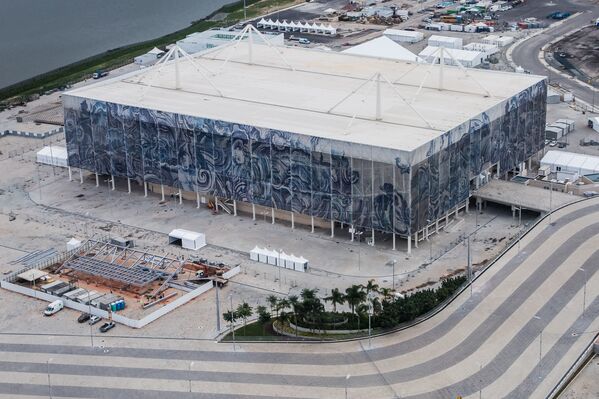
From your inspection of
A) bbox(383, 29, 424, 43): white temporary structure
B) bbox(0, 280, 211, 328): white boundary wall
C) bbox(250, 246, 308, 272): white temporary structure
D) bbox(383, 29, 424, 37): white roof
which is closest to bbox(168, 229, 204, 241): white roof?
bbox(250, 246, 308, 272): white temporary structure

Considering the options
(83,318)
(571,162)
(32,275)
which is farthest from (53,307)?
(571,162)

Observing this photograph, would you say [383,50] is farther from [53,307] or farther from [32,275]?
[53,307]

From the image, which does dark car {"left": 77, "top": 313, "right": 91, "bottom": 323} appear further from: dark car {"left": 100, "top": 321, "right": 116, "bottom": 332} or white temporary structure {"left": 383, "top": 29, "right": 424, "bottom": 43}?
white temporary structure {"left": 383, "top": 29, "right": 424, "bottom": 43}

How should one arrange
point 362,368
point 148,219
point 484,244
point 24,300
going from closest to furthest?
1. point 362,368
2. point 24,300
3. point 484,244
4. point 148,219

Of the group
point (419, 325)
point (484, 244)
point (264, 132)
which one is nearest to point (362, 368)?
point (419, 325)

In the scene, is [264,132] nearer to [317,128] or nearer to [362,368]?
[317,128]

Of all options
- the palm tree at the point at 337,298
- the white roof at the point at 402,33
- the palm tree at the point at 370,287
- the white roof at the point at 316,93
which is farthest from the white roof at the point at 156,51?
the palm tree at the point at 337,298
